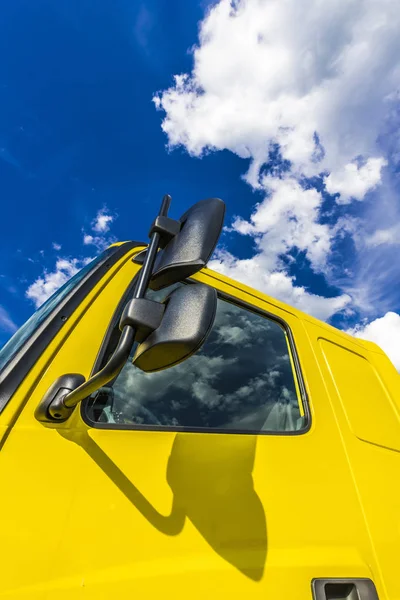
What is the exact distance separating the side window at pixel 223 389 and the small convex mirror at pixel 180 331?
40cm

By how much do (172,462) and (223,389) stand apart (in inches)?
19.3

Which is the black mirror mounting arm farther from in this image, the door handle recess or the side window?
the door handle recess

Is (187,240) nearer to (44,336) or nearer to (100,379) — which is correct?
(100,379)

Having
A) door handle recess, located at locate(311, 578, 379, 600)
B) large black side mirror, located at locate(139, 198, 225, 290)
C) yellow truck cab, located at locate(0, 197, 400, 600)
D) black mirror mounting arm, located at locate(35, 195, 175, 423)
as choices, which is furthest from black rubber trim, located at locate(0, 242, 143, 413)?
door handle recess, located at locate(311, 578, 379, 600)

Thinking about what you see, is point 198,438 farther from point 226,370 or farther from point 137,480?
point 226,370

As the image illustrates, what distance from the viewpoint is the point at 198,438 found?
116 centimetres

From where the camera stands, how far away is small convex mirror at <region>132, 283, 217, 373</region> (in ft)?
2.49

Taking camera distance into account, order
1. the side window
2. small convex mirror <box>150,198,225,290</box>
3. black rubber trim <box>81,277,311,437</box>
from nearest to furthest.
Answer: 1. small convex mirror <box>150,198,225,290</box>
2. black rubber trim <box>81,277,311,437</box>
3. the side window

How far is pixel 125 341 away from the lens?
800 millimetres

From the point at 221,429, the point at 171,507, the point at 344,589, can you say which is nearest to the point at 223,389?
the point at 221,429

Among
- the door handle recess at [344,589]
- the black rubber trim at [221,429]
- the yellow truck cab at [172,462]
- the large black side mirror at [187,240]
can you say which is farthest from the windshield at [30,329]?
the door handle recess at [344,589]

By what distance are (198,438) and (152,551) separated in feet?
1.13

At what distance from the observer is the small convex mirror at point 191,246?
36.2 inches

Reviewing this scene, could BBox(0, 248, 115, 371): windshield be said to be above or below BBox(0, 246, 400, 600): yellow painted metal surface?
above
